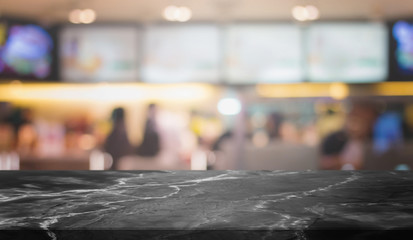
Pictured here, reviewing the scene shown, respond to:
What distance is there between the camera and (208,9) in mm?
5219

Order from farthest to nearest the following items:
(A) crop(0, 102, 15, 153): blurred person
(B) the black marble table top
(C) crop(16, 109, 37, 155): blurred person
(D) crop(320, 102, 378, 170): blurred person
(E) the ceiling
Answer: (E) the ceiling < (C) crop(16, 109, 37, 155): blurred person < (A) crop(0, 102, 15, 153): blurred person < (D) crop(320, 102, 378, 170): blurred person < (B) the black marble table top

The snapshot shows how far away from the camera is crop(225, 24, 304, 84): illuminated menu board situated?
17.5ft

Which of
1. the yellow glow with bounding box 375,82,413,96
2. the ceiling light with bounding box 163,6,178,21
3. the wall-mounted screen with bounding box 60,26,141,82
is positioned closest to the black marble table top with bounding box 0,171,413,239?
the ceiling light with bounding box 163,6,178,21

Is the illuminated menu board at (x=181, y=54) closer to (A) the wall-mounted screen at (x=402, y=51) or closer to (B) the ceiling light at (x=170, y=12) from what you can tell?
(B) the ceiling light at (x=170, y=12)

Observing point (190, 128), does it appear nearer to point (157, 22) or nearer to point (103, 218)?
point (157, 22)

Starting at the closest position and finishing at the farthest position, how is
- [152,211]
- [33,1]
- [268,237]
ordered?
[268,237], [152,211], [33,1]

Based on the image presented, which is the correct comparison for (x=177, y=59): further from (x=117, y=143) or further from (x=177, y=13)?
(x=117, y=143)

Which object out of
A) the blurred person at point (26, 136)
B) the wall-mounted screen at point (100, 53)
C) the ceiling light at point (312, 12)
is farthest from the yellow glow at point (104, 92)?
the ceiling light at point (312, 12)

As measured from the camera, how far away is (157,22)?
→ 534 cm

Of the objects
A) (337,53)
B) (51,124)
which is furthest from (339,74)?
(51,124)

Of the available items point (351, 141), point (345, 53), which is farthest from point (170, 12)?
point (351, 141)

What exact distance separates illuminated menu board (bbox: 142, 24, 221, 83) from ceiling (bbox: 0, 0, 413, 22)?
151 mm

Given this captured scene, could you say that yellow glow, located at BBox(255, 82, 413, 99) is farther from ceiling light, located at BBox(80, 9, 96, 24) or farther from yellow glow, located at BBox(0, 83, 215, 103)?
ceiling light, located at BBox(80, 9, 96, 24)

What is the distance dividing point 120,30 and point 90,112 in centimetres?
90
